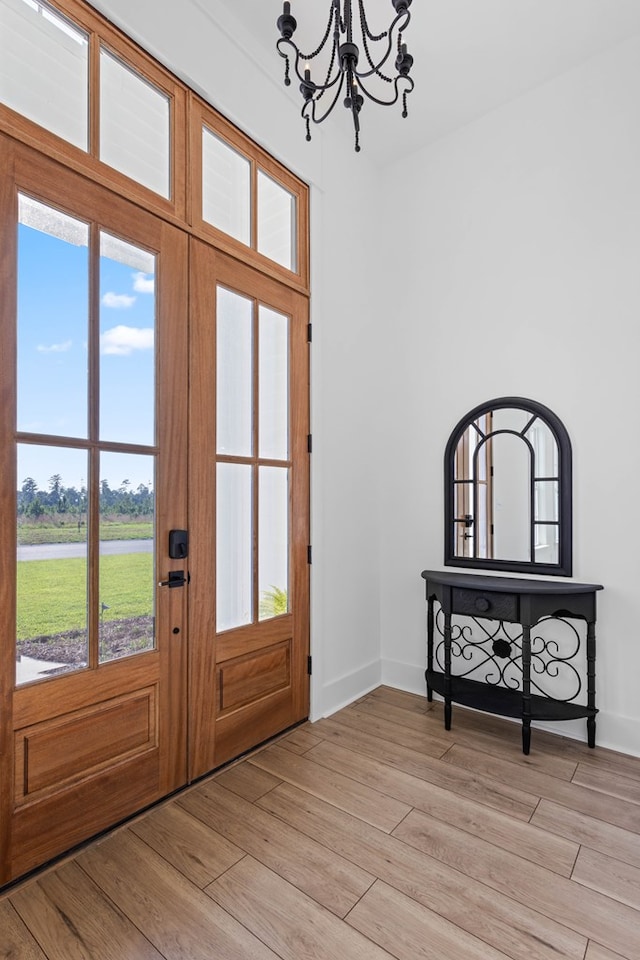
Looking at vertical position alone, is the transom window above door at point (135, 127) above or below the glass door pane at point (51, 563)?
above

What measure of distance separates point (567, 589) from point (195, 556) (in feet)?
5.84

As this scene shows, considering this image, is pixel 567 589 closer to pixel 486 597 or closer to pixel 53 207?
pixel 486 597

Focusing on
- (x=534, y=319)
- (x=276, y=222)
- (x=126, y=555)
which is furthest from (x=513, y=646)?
(x=276, y=222)

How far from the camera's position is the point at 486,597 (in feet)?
8.79

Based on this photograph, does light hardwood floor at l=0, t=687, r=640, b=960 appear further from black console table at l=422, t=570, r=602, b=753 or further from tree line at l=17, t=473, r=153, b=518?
tree line at l=17, t=473, r=153, b=518

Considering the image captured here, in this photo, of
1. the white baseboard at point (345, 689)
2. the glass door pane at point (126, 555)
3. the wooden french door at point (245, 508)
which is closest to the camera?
the glass door pane at point (126, 555)

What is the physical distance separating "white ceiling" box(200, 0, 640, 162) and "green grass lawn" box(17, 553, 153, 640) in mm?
2433

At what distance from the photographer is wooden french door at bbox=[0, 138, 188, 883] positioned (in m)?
1.70

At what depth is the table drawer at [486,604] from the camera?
8.57 feet

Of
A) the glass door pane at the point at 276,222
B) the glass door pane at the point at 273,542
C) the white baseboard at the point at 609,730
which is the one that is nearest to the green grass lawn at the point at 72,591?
the glass door pane at the point at 273,542

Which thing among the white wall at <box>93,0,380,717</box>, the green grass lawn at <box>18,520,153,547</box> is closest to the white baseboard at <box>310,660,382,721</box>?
the white wall at <box>93,0,380,717</box>

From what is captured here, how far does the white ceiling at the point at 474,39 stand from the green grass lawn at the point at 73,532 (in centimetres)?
228

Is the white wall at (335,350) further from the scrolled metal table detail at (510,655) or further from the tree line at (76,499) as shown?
the tree line at (76,499)

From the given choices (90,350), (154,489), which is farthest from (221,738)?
(90,350)
